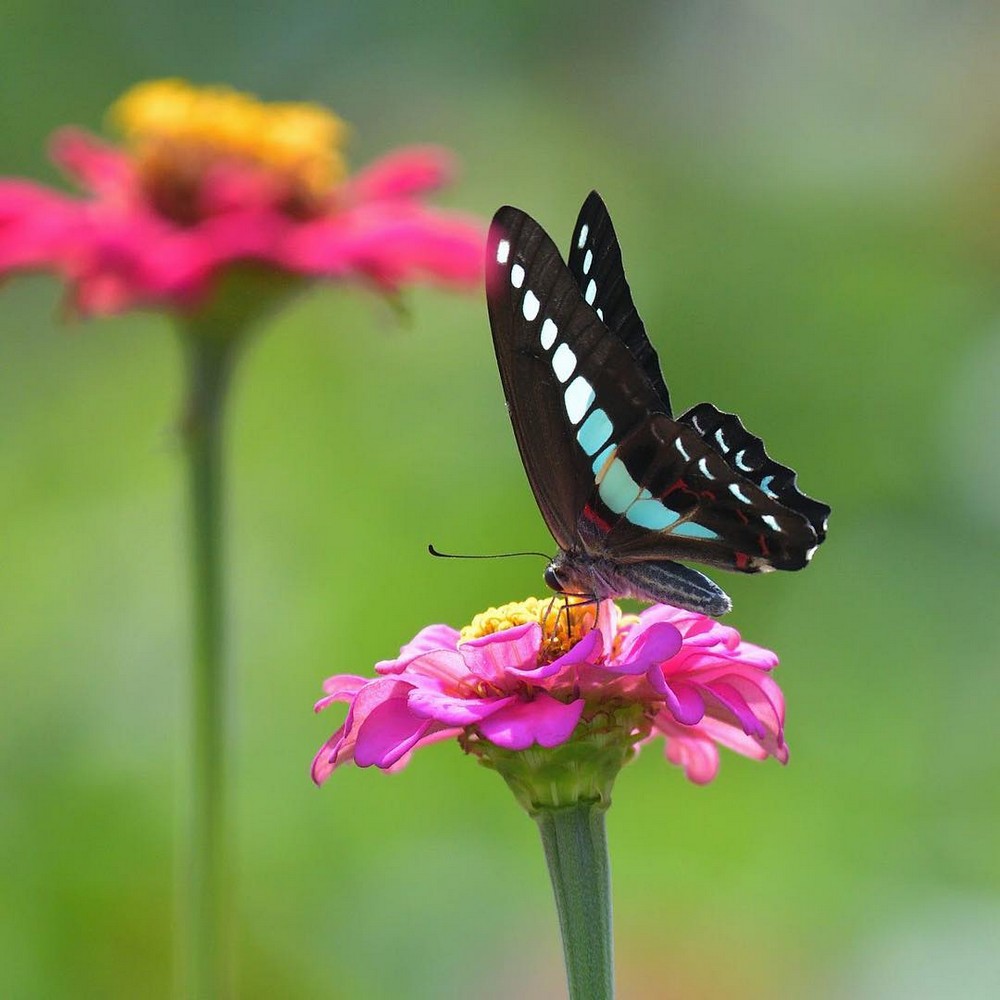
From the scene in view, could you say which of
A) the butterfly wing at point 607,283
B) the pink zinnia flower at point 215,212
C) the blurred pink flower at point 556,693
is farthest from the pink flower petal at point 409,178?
the blurred pink flower at point 556,693

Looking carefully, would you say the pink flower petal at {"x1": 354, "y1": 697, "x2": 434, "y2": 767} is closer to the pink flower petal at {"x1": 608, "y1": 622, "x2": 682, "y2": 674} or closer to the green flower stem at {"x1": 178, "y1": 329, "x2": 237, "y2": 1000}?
the pink flower petal at {"x1": 608, "y1": 622, "x2": 682, "y2": 674}


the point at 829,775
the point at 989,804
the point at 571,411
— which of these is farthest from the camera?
the point at 829,775

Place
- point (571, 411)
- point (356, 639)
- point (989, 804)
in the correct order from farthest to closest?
point (356, 639)
point (989, 804)
point (571, 411)

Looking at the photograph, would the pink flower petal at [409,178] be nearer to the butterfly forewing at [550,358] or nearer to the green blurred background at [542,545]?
the green blurred background at [542,545]

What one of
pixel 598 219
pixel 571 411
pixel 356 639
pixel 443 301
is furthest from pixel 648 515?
pixel 443 301

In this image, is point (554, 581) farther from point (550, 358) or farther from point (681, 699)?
point (681, 699)

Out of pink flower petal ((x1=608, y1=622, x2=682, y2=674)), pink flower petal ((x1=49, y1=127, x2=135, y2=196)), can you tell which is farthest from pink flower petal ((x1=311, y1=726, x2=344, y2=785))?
pink flower petal ((x1=49, y1=127, x2=135, y2=196))

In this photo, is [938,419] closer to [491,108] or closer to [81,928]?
[81,928]
